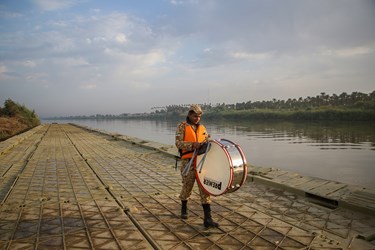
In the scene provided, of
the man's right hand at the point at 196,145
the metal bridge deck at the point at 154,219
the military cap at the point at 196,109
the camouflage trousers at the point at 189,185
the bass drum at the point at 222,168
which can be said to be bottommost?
the metal bridge deck at the point at 154,219

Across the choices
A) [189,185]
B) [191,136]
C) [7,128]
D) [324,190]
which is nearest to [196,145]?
[191,136]

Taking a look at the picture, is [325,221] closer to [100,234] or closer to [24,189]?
[100,234]

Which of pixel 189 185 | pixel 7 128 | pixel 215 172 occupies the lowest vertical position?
pixel 189 185

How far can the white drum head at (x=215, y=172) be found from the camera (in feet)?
14.0

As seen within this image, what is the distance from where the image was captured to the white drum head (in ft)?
14.0

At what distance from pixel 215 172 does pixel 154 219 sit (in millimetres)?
1557

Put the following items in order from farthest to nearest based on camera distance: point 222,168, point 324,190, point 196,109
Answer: point 324,190, point 196,109, point 222,168

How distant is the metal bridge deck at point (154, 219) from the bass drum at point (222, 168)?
0.76 m

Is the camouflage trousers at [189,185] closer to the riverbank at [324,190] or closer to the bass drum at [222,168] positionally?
the bass drum at [222,168]

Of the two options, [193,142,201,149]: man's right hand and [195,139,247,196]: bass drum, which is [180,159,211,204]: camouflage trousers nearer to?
[195,139,247,196]: bass drum

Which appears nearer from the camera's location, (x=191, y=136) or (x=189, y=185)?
(x=191, y=136)

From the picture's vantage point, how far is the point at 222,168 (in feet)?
14.3

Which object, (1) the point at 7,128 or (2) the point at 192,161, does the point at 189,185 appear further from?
(1) the point at 7,128

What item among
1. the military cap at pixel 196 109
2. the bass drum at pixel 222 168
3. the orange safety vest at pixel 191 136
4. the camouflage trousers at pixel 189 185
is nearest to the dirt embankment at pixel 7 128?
the camouflage trousers at pixel 189 185
